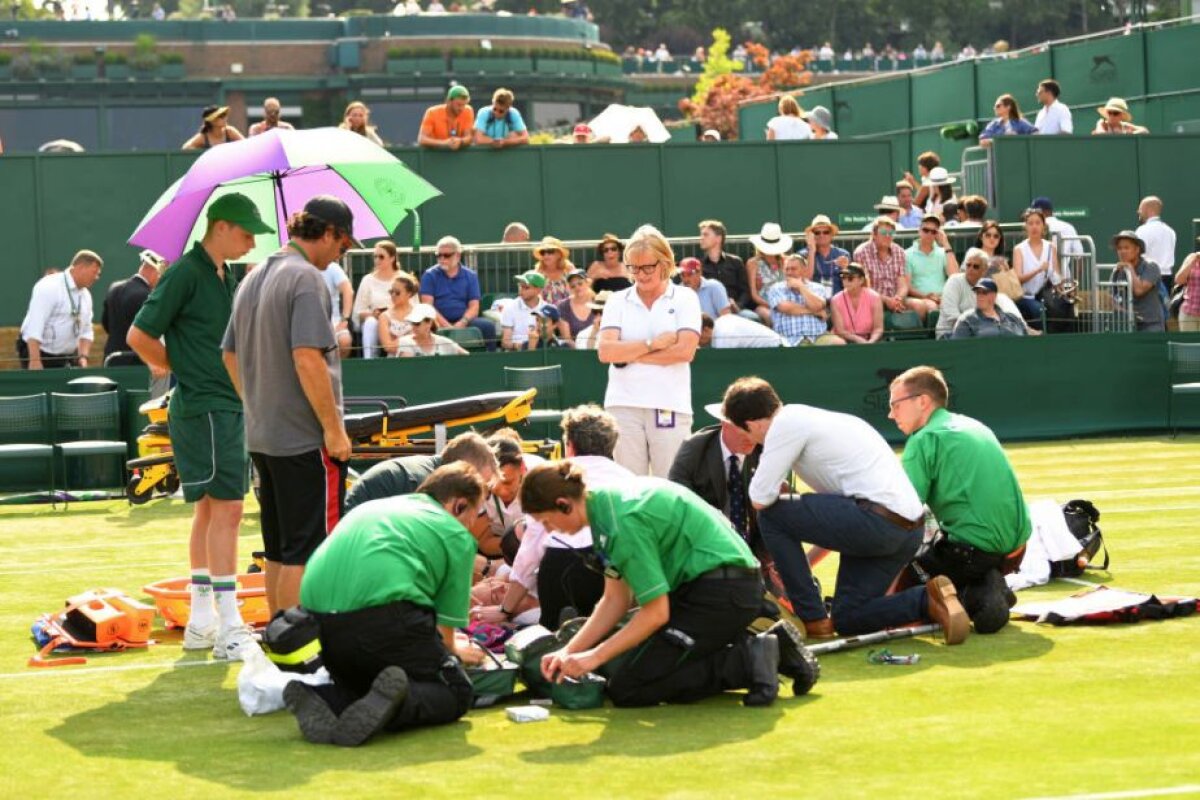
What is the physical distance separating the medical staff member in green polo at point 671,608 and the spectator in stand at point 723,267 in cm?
1212

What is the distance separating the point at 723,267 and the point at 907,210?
4116 mm

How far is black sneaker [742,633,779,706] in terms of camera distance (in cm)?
821

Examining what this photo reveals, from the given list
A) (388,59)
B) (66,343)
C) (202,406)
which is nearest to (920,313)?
(66,343)

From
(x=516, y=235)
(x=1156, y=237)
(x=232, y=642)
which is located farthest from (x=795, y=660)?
(x=1156, y=237)

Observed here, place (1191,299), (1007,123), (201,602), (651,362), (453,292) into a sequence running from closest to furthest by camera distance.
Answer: (201,602) → (651,362) → (453,292) → (1191,299) → (1007,123)

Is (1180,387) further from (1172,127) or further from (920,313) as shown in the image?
(1172,127)

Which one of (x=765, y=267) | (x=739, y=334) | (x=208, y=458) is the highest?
(x=765, y=267)

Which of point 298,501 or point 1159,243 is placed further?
point 1159,243

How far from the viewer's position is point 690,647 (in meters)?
8.25

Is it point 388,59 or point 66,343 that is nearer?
point 66,343

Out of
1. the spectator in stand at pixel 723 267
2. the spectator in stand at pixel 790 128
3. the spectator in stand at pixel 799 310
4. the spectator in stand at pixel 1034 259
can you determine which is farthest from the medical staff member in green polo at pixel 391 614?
the spectator in stand at pixel 790 128

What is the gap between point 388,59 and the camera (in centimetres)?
6975

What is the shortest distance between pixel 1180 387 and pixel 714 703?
1351 centimetres

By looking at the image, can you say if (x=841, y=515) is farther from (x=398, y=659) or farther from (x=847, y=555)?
(x=398, y=659)
